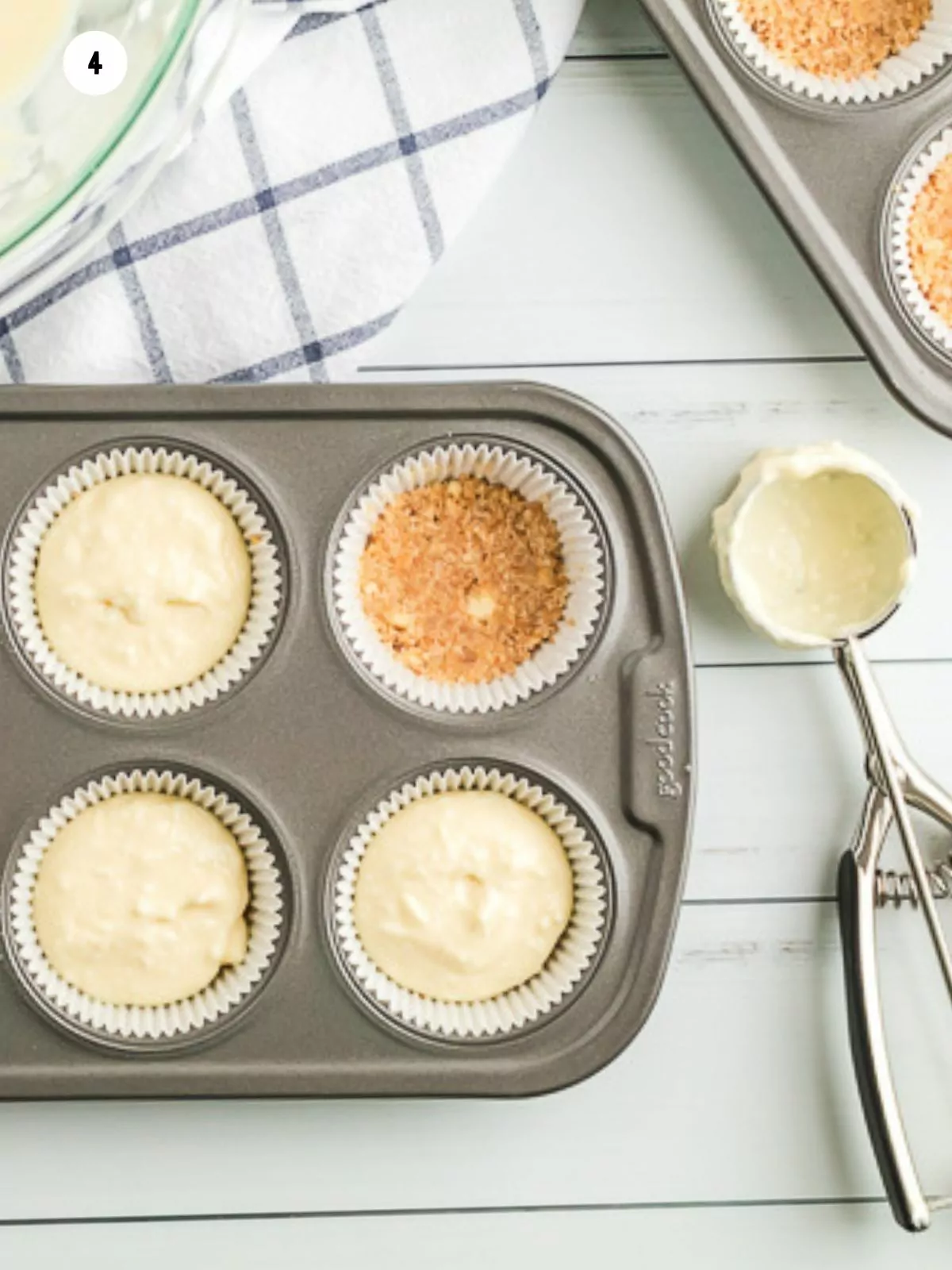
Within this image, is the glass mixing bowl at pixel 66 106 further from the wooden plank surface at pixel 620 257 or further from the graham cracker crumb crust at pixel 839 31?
the graham cracker crumb crust at pixel 839 31

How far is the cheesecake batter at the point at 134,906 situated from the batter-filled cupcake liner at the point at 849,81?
739 millimetres

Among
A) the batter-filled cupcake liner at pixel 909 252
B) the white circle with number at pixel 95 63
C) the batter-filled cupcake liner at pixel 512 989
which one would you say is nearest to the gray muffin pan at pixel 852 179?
the batter-filled cupcake liner at pixel 909 252

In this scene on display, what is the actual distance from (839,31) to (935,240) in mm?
185

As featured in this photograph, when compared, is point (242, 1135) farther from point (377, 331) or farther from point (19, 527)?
point (377, 331)

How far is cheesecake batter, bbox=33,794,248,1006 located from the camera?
1.20 m

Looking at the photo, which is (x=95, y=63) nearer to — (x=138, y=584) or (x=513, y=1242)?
(x=138, y=584)

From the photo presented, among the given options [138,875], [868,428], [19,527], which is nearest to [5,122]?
[19,527]

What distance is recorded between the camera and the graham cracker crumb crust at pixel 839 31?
1.26 m

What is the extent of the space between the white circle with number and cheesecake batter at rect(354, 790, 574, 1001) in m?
0.60

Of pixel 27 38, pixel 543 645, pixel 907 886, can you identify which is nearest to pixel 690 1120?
pixel 907 886

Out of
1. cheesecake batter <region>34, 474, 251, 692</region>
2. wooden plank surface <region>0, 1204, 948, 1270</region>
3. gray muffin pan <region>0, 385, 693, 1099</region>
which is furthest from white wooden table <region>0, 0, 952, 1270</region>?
cheesecake batter <region>34, 474, 251, 692</region>

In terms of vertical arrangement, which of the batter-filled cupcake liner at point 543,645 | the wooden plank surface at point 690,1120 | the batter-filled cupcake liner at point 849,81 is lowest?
the wooden plank surface at point 690,1120

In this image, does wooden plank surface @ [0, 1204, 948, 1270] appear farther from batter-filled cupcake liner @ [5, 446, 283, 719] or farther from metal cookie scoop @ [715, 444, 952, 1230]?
batter-filled cupcake liner @ [5, 446, 283, 719]

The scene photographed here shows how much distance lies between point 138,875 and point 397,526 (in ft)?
1.10
